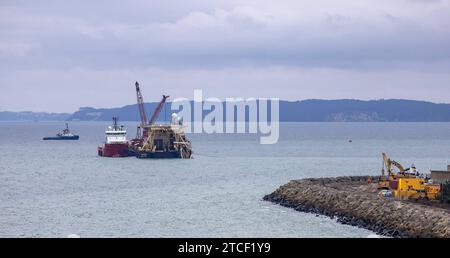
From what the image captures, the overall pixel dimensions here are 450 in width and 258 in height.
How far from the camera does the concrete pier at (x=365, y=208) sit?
149 ft

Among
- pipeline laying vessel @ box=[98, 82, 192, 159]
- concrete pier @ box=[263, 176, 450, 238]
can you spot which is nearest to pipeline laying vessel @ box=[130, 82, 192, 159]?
pipeline laying vessel @ box=[98, 82, 192, 159]

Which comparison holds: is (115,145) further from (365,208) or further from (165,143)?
(365,208)

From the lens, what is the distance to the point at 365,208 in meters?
52.8

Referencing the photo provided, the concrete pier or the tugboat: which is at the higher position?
the tugboat

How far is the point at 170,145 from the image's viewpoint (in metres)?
130

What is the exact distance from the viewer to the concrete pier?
45.6 m

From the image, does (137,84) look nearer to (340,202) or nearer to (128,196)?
(128,196)

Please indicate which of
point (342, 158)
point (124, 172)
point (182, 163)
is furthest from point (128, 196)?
point (342, 158)


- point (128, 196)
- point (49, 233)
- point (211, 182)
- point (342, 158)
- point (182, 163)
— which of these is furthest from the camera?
point (342, 158)

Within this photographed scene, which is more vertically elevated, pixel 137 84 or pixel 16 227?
pixel 137 84

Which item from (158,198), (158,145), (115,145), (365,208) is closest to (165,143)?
(158,145)

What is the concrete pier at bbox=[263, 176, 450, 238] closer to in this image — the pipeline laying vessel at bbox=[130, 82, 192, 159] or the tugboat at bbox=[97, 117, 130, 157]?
the pipeline laying vessel at bbox=[130, 82, 192, 159]

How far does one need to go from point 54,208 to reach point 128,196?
1088 cm

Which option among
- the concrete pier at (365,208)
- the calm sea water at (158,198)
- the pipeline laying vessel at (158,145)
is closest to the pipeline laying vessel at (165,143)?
the pipeline laying vessel at (158,145)
